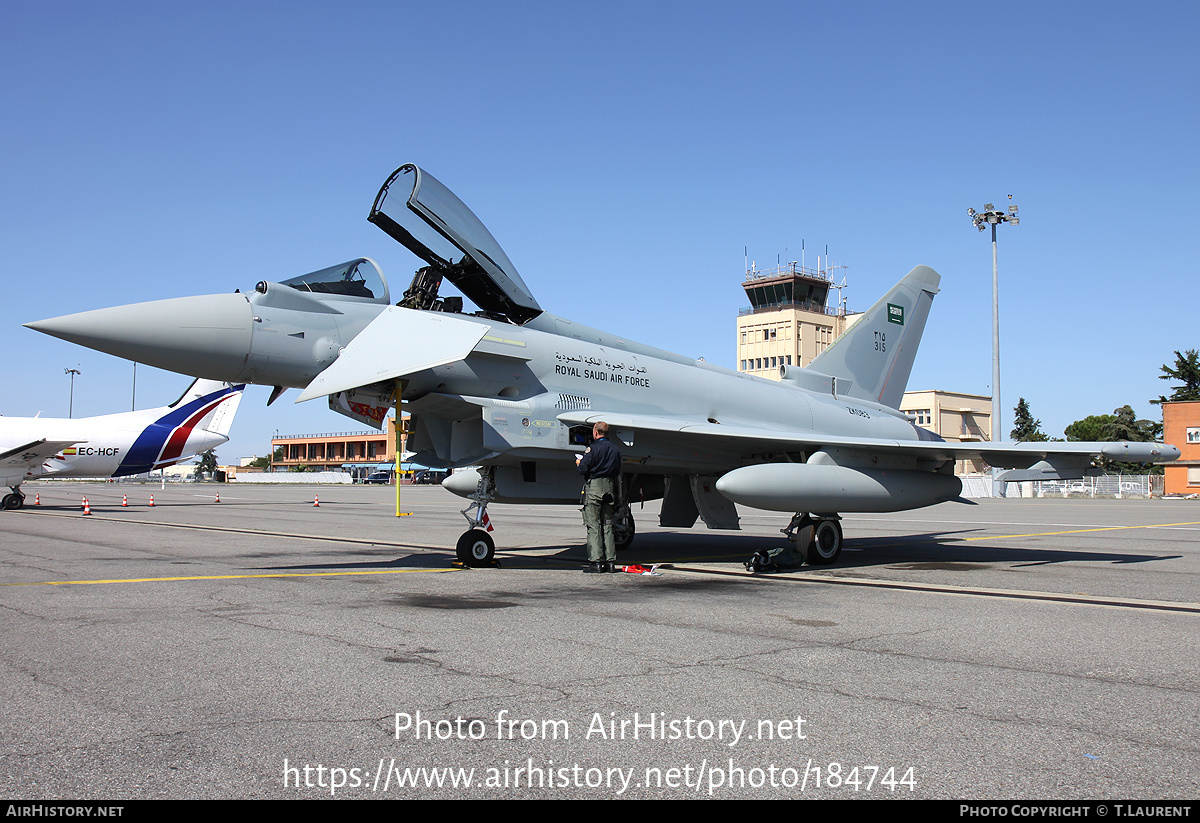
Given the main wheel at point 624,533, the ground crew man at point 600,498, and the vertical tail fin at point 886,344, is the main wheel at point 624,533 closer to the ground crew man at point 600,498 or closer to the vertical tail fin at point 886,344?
the ground crew man at point 600,498

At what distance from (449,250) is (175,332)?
319cm

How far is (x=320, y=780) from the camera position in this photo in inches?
118

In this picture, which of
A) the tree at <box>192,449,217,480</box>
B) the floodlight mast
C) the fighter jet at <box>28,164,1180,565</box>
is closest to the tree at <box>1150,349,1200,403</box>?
the floodlight mast

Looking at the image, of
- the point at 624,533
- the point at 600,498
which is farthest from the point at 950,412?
the point at 600,498

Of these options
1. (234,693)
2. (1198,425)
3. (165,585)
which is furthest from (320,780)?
(1198,425)

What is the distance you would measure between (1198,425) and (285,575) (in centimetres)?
6279

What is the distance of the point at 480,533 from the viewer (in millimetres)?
10031

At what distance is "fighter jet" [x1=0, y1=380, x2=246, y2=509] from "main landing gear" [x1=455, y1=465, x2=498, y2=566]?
21810mm

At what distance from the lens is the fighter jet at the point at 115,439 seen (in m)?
28.2

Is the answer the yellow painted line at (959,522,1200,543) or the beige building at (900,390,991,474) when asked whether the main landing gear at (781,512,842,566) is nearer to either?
the yellow painted line at (959,522,1200,543)

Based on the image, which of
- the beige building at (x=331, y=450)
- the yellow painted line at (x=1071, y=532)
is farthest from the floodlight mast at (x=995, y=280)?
the beige building at (x=331, y=450)

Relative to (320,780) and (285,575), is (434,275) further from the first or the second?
(320,780)

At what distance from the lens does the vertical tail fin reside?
1478 cm

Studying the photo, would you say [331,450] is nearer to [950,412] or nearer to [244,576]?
[950,412]
